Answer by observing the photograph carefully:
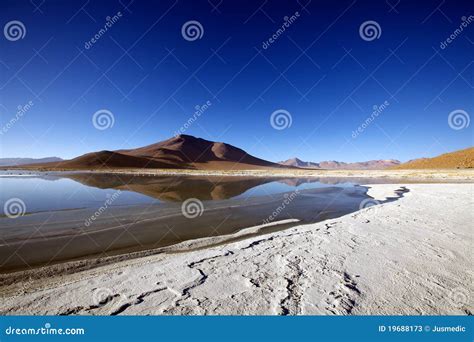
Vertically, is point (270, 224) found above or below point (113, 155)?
above

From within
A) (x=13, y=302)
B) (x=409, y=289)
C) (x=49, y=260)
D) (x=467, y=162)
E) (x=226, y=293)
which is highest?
(x=467, y=162)

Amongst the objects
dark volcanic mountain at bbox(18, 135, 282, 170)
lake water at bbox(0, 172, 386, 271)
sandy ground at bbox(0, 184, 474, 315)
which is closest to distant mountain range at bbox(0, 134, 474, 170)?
dark volcanic mountain at bbox(18, 135, 282, 170)

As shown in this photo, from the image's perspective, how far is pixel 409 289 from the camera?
357cm

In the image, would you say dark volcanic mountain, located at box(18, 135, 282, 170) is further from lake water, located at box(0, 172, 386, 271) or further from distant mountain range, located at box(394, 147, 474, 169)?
lake water, located at box(0, 172, 386, 271)

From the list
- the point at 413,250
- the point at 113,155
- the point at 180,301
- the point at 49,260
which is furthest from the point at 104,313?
the point at 113,155

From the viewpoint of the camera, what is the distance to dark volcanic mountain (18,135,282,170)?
9781 cm

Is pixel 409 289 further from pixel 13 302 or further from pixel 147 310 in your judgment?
pixel 13 302

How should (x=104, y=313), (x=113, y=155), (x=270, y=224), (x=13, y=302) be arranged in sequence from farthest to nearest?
(x=113, y=155) < (x=270, y=224) < (x=13, y=302) < (x=104, y=313)

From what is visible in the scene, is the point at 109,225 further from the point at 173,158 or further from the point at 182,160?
the point at 182,160

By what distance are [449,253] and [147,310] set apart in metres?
5.88

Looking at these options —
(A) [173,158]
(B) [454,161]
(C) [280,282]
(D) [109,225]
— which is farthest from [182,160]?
(C) [280,282]

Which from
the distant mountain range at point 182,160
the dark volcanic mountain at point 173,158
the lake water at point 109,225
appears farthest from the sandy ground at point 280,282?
the dark volcanic mountain at point 173,158

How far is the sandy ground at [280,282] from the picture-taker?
3.20 meters

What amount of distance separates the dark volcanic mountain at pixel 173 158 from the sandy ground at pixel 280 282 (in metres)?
96.3
